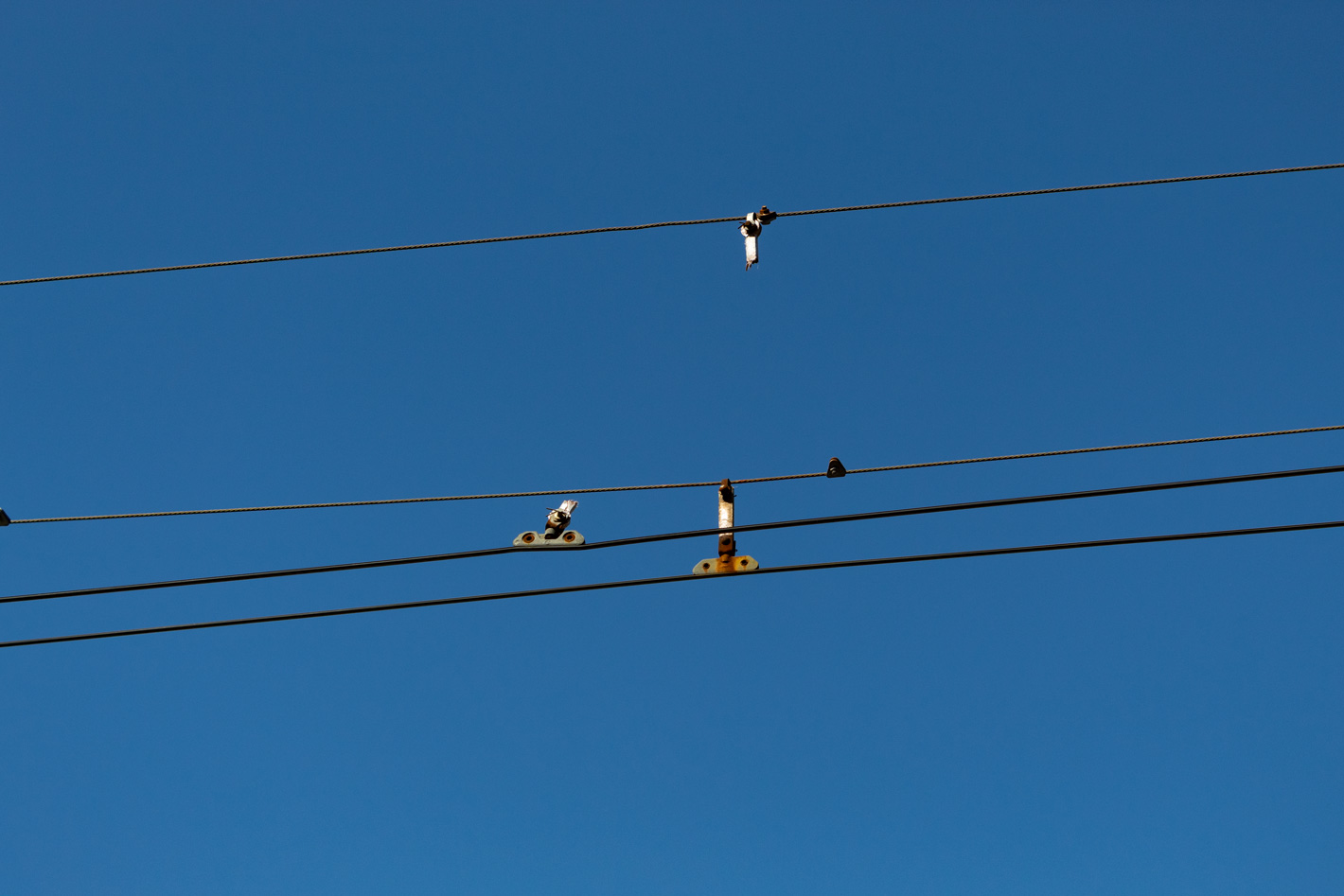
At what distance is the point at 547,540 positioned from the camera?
280 inches

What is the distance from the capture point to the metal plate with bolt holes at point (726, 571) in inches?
271

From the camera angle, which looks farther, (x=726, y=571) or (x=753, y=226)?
(x=753, y=226)

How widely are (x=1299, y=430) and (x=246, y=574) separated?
613 cm

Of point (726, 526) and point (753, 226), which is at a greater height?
point (753, 226)

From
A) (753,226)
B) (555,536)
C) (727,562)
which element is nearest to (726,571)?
(727,562)

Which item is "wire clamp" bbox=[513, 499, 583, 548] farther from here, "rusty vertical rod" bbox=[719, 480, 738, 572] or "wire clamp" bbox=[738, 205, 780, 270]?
"wire clamp" bbox=[738, 205, 780, 270]

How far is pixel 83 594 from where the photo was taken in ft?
21.6

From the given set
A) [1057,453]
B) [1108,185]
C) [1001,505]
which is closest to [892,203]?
[1108,185]

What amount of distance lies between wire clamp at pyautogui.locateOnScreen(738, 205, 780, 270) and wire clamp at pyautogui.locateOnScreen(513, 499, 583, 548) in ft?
7.76

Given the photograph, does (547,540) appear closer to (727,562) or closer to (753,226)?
(727,562)

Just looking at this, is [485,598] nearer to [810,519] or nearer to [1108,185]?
[810,519]

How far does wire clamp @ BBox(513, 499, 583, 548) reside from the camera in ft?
23.1

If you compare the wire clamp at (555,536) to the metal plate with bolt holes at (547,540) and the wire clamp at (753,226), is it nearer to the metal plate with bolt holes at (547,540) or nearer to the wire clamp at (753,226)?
the metal plate with bolt holes at (547,540)

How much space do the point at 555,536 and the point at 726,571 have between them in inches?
43.4
